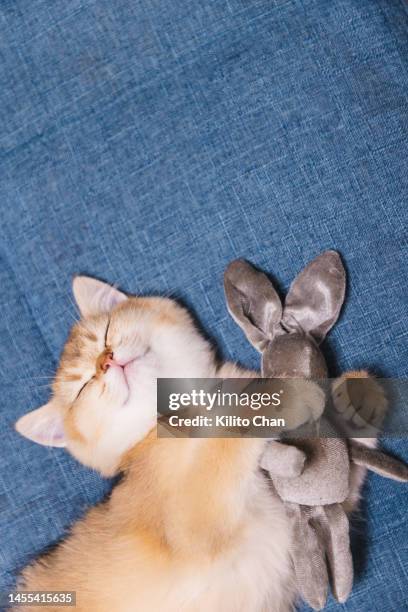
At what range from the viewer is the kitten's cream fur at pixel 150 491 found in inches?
53.1

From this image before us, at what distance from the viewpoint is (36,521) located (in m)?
1.61

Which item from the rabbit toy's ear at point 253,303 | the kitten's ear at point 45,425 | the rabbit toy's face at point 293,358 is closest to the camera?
the rabbit toy's face at point 293,358

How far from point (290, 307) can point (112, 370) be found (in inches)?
16.1

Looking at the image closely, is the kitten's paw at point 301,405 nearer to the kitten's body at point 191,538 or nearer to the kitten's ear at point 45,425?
the kitten's body at point 191,538

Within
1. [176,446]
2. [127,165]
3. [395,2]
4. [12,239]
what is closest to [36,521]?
[176,446]

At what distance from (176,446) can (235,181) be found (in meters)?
0.61

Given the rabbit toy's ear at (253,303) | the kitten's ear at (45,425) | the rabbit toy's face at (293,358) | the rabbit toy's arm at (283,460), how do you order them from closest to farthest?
the rabbit toy's arm at (283,460) < the rabbit toy's face at (293,358) < the rabbit toy's ear at (253,303) < the kitten's ear at (45,425)

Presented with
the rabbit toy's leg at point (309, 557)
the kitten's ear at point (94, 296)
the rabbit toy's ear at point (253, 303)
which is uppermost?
the kitten's ear at point (94, 296)

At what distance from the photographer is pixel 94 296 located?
1595mm

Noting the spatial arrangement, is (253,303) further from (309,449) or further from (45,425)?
(45,425)

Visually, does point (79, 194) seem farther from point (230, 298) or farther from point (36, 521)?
point (36, 521)

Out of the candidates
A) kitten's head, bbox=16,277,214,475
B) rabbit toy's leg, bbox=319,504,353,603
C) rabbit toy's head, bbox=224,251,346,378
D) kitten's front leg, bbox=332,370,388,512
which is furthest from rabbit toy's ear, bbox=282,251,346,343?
rabbit toy's leg, bbox=319,504,353,603

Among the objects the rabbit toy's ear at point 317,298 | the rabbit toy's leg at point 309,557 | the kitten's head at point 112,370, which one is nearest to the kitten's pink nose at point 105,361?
the kitten's head at point 112,370

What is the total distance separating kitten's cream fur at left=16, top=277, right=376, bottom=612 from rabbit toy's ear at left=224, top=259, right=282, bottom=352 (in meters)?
0.12
